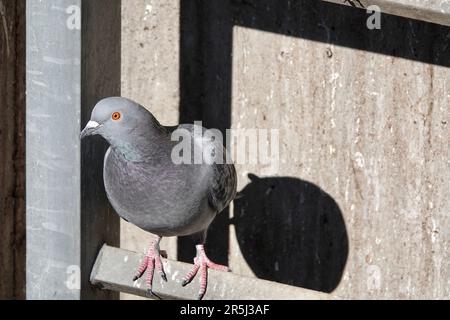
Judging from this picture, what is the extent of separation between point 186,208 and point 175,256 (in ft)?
2.94

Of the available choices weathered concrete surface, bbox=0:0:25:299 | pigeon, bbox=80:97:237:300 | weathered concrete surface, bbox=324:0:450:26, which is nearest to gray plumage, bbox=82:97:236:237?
pigeon, bbox=80:97:237:300

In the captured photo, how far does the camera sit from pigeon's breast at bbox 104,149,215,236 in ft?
13.0

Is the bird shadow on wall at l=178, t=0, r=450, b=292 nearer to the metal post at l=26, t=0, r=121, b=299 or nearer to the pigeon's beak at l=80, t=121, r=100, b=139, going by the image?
the metal post at l=26, t=0, r=121, b=299

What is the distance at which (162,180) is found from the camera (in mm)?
3963

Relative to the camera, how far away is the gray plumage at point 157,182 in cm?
386

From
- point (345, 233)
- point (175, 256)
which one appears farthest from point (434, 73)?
point (175, 256)

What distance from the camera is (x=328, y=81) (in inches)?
171

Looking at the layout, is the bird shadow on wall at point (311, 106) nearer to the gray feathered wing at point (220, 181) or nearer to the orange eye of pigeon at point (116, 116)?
the gray feathered wing at point (220, 181)

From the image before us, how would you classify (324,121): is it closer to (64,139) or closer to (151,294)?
(151,294)

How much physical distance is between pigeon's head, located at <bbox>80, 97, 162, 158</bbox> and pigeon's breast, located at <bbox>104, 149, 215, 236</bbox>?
0.13 meters

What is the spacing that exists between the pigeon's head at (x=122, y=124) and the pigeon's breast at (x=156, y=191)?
0.13 meters

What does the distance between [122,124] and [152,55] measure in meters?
0.93

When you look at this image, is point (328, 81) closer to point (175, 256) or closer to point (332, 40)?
point (332, 40)
